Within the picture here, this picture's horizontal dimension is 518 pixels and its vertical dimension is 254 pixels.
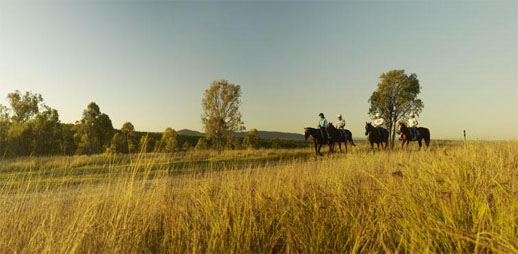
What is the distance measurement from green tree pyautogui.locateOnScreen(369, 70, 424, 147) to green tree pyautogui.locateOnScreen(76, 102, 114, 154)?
3822 cm

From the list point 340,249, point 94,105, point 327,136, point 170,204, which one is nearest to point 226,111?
point 327,136

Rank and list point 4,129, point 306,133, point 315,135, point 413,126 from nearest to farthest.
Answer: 1. point 306,133
2. point 315,135
3. point 413,126
4. point 4,129

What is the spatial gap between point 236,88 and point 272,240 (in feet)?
95.2

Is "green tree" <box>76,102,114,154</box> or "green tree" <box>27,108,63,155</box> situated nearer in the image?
"green tree" <box>27,108,63,155</box>

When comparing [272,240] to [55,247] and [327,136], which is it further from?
[327,136]

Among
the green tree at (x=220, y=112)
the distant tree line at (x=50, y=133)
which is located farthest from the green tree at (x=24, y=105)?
the green tree at (x=220, y=112)

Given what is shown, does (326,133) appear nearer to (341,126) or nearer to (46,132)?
(341,126)

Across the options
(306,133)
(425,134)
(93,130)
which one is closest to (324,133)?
(306,133)

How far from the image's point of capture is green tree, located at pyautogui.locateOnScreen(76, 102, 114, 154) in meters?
31.9

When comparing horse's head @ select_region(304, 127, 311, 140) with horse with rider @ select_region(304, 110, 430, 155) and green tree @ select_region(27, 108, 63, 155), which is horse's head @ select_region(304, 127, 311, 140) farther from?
green tree @ select_region(27, 108, 63, 155)

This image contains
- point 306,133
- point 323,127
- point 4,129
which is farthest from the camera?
point 4,129

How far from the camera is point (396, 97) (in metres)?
34.8

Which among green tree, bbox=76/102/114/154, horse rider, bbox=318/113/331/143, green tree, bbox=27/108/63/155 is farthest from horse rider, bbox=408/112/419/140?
green tree, bbox=27/108/63/155

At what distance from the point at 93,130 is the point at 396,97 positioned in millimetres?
42426
